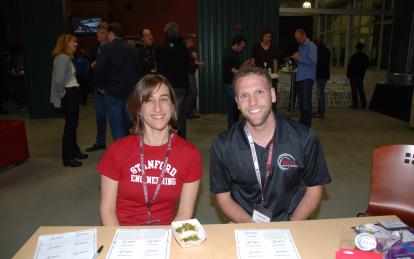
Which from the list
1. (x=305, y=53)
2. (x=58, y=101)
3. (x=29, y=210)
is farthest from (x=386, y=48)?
(x=29, y=210)

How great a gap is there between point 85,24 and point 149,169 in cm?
1053

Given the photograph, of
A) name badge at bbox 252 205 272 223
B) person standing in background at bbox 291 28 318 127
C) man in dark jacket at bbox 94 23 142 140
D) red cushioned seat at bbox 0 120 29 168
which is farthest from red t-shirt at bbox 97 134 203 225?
person standing in background at bbox 291 28 318 127

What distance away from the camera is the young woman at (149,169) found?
159 cm

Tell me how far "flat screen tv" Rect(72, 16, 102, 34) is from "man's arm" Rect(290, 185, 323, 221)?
10567 mm

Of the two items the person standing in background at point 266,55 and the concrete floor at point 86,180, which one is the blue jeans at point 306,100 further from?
the person standing in background at point 266,55

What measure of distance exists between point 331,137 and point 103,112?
3.34 metres

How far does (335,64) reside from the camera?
1118 centimetres

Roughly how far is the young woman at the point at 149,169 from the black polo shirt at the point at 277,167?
0.45 feet

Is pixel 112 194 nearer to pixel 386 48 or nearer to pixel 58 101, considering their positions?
pixel 58 101

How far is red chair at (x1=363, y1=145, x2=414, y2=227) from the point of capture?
1.80 meters

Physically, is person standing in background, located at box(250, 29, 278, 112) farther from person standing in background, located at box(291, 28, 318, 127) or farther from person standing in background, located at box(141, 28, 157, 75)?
person standing in background, located at box(141, 28, 157, 75)

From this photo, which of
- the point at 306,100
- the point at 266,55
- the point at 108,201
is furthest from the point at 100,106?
the point at 306,100

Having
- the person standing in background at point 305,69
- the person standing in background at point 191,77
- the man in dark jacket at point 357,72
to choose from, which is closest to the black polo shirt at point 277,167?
the person standing in background at point 305,69

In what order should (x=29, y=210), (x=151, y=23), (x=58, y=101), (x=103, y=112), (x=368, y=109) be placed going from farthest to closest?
(x=151, y=23) < (x=368, y=109) < (x=103, y=112) < (x=58, y=101) < (x=29, y=210)
